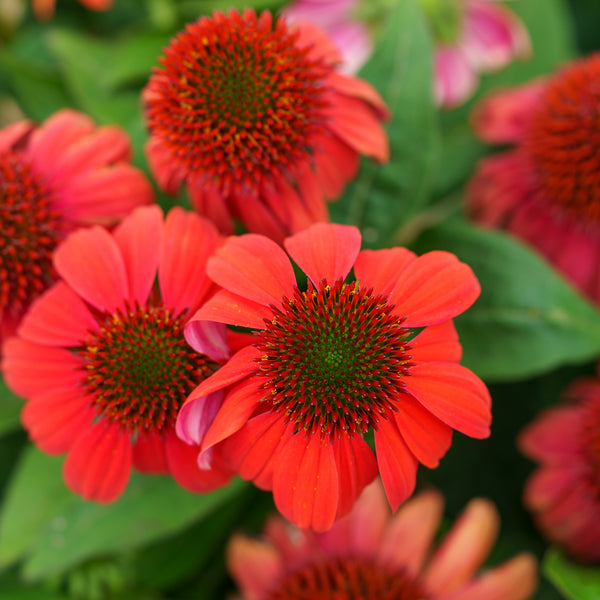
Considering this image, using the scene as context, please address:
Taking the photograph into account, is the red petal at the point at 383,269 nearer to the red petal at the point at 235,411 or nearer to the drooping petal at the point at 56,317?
the red petal at the point at 235,411

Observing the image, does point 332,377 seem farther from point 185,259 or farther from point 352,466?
point 185,259

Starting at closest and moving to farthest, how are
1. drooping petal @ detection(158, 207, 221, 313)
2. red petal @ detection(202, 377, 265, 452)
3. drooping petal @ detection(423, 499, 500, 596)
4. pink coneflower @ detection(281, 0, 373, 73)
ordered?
1. red petal @ detection(202, 377, 265, 452)
2. drooping petal @ detection(158, 207, 221, 313)
3. drooping petal @ detection(423, 499, 500, 596)
4. pink coneflower @ detection(281, 0, 373, 73)

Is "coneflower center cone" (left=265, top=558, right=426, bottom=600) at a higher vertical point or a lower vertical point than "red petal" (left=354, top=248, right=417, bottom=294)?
lower

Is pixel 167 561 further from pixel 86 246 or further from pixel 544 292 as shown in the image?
pixel 544 292

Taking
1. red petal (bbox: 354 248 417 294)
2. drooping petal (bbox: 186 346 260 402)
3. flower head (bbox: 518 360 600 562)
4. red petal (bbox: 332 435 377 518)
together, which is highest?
red petal (bbox: 354 248 417 294)

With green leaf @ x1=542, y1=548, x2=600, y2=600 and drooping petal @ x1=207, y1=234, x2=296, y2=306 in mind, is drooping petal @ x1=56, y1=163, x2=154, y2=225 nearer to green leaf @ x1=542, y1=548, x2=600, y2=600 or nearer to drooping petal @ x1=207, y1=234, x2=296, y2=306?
drooping petal @ x1=207, y1=234, x2=296, y2=306

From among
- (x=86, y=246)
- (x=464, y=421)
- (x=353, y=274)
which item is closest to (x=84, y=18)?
(x=86, y=246)

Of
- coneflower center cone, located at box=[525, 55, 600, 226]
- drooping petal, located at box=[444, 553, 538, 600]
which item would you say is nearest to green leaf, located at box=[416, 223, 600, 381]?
coneflower center cone, located at box=[525, 55, 600, 226]

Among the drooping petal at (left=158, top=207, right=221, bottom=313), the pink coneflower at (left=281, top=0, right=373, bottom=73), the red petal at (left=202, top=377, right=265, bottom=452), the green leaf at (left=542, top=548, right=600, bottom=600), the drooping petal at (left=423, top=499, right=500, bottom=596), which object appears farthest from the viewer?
the pink coneflower at (left=281, top=0, right=373, bottom=73)

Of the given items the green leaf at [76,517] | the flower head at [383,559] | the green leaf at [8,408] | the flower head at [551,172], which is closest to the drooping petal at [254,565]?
the flower head at [383,559]
